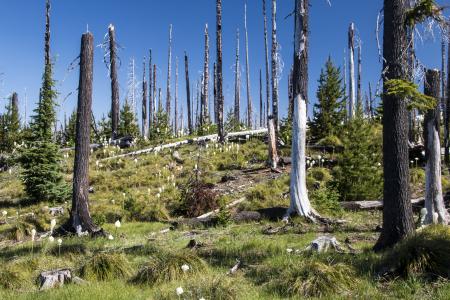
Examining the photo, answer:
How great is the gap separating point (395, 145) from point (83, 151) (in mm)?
8730

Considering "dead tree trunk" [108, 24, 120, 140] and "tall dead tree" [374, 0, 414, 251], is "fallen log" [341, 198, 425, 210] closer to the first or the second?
"tall dead tree" [374, 0, 414, 251]

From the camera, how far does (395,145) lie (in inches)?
329

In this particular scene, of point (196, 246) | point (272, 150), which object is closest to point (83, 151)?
point (196, 246)

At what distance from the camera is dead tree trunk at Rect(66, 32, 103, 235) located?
12320 millimetres

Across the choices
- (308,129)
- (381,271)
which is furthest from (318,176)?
(381,271)

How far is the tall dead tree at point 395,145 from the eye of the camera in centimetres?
830

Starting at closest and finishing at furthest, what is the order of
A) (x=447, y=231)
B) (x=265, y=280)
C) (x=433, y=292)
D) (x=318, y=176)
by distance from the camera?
(x=433, y=292)
(x=265, y=280)
(x=447, y=231)
(x=318, y=176)

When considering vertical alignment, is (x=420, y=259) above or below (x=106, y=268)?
above

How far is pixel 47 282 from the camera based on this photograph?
675 cm

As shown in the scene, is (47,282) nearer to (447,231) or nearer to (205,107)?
(447,231)

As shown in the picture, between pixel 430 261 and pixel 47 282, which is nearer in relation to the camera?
pixel 430 261

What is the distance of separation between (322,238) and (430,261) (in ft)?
8.44

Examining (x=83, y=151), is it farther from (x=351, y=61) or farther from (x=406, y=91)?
(x=351, y=61)

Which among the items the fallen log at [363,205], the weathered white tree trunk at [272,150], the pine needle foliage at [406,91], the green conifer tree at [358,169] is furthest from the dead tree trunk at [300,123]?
the weathered white tree trunk at [272,150]
